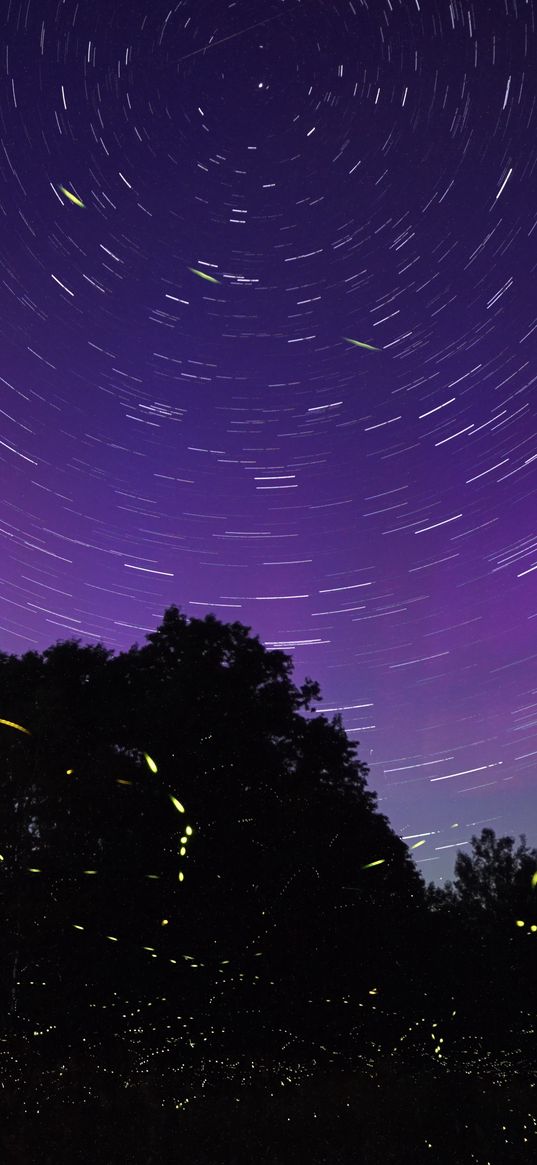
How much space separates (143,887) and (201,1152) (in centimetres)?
1022

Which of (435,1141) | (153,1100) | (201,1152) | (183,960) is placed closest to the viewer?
(201,1152)

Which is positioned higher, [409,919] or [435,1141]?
[409,919]

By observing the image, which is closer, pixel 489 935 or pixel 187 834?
pixel 187 834

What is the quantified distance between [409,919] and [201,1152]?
1375 centimetres

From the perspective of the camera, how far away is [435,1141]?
9.23m

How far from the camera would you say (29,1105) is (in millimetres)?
9938

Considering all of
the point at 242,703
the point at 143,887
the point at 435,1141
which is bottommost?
the point at 435,1141

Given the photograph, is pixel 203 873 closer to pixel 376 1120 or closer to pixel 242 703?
pixel 242 703

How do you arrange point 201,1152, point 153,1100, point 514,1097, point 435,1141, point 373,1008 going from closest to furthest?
1. point 201,1152
2. point 435,1141
3. point 153,1100
4. point 514,1097
5. point 373,1008

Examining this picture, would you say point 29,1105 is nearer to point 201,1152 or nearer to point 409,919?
point 201,1152

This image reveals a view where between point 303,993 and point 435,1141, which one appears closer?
point 435,1141

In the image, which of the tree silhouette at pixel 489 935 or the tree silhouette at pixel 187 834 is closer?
the tree silhouette at pixel 187 834

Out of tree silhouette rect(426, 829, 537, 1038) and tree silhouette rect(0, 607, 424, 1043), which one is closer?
tree silhouette rect(0, 607, 424, 1043)

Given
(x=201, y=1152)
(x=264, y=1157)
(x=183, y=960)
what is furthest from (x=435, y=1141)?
(x=183, y=960)
